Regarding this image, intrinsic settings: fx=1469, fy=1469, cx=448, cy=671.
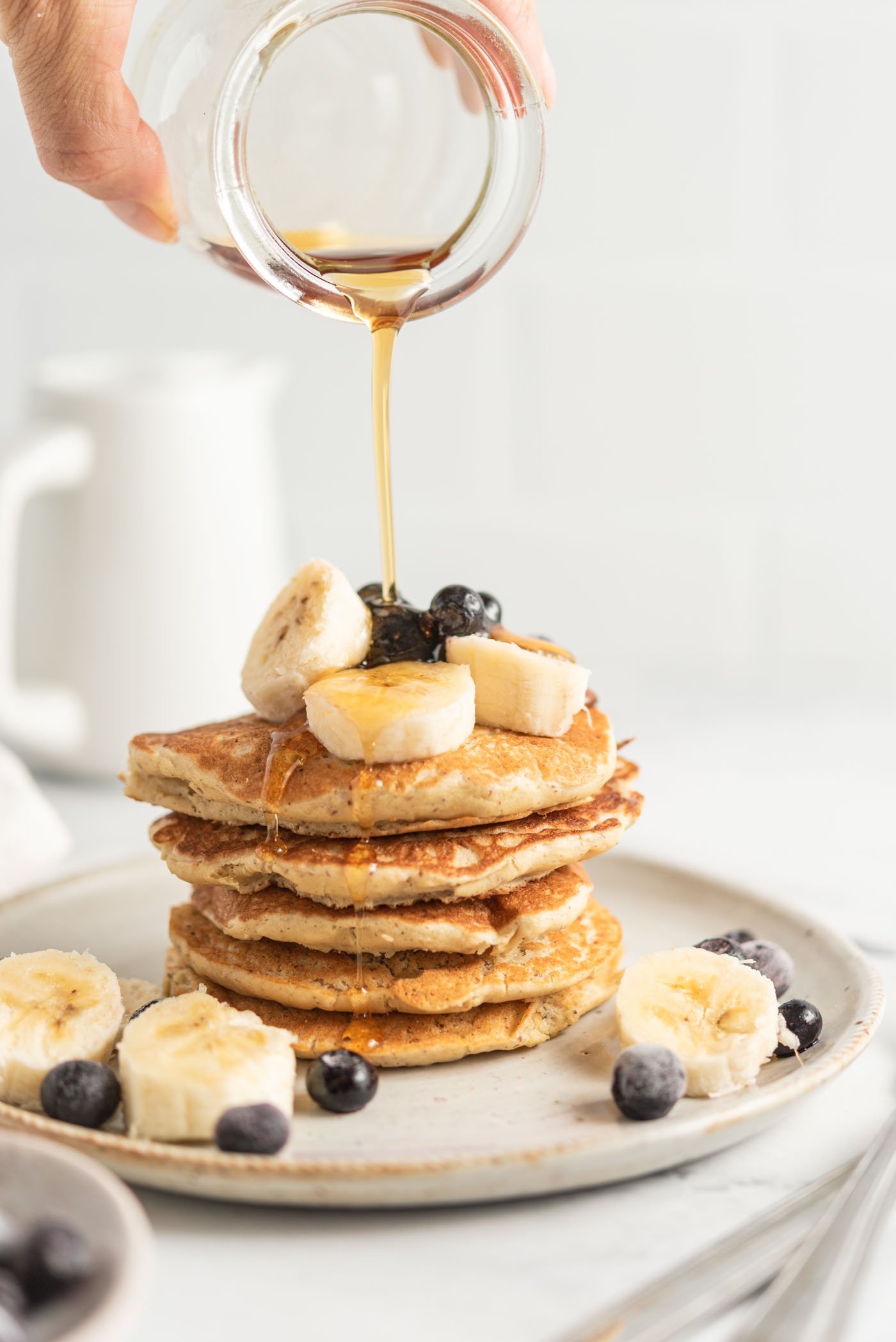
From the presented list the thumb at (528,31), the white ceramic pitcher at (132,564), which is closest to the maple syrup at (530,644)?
the thumb at (528,31)

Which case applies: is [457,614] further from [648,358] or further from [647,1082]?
[648,358]

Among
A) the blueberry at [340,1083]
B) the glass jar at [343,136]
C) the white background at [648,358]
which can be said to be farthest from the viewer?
the white background at [648,358]

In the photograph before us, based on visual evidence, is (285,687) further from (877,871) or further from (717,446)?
(717,446)

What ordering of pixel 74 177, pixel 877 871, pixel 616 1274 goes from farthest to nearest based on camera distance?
1. pixel 877 871
2. pixel 74 177
3. pixel 616 1274

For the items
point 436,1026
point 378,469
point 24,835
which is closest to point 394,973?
point 436,1026

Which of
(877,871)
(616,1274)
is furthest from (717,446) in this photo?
(616,1274)

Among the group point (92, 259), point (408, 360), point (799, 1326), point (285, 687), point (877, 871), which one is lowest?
point (877, 871)

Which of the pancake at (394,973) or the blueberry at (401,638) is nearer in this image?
the pancake at (394,973)

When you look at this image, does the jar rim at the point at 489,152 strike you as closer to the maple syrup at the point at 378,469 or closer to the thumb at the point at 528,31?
the maple syrup at the point at 378,469
